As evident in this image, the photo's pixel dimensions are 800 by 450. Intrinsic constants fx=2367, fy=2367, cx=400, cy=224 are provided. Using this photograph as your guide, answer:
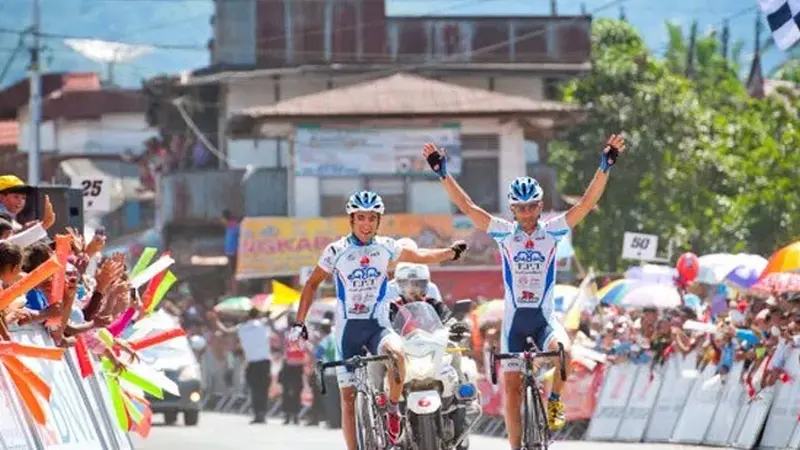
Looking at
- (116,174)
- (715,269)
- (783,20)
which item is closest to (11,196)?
(783,20)

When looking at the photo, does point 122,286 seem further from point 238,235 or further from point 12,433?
point 238,235

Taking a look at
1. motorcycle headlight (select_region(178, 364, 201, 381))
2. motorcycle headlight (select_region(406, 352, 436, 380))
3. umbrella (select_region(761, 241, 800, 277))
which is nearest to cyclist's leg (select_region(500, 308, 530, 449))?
motorcycle headlight (select_region(406, 352, 436, 380))

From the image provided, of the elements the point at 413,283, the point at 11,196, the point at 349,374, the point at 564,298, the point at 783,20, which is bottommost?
the point at 564,298

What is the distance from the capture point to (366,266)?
55.5 ft

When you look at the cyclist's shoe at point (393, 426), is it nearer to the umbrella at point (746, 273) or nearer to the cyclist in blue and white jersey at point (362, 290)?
the cyclist in blue and white jersey at point (362, 290)

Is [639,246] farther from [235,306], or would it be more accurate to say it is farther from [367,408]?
[367,408]

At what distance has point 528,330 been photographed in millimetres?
16922

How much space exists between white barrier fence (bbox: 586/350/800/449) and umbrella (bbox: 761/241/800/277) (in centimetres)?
130

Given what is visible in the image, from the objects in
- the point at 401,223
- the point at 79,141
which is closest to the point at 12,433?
the point at 401,223

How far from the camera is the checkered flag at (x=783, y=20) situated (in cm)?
2298

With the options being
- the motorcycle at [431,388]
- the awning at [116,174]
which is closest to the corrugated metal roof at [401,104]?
the awning at [116,174]

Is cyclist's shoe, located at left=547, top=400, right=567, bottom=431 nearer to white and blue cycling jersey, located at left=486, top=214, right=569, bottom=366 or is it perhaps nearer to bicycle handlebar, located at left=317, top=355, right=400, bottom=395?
white and blue cycling jersey, located at left=486, top=214, right=569, bottom=366

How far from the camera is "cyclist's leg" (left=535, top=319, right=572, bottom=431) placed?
54.1 ft

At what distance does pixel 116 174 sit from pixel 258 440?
5965 centimetres
